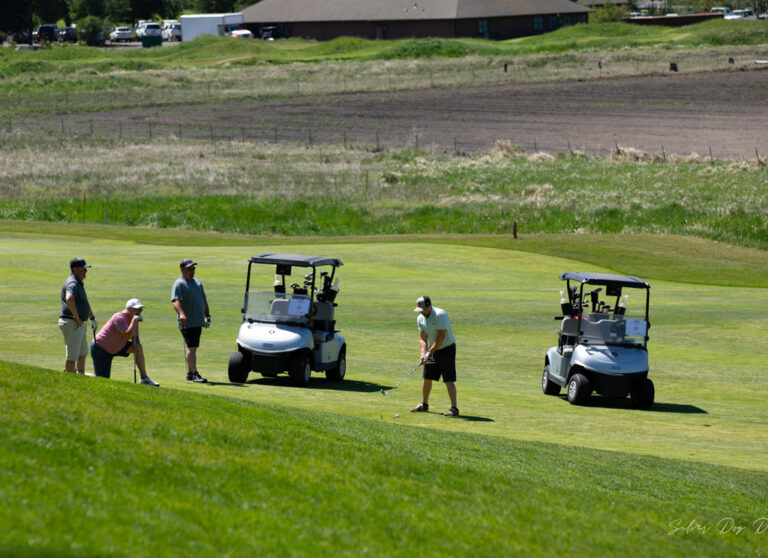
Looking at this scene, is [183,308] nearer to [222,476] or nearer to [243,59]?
[222,476]

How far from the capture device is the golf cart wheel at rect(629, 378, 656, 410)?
58.7 feet

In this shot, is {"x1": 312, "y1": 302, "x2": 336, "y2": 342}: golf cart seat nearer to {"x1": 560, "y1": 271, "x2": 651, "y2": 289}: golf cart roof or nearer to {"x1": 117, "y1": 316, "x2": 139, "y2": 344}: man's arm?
{"x1": 117, "y1": 316, "x2": 139, "y2": 344}: man's arm

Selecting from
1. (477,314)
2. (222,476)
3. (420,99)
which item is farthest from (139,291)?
(420,99)

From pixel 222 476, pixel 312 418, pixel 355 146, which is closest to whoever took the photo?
pixel 222 476

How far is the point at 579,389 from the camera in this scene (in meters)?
18.0

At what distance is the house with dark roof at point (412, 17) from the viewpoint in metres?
141

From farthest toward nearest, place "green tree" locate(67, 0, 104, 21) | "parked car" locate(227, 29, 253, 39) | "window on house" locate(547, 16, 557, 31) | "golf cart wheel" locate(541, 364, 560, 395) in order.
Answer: "green tree" locate(67, 0, 104, 21), "parked car" locate(227, 29, 253, 39), "window on house" locate(547, 16, 557, 31), "golf cart wheel" locate(541, 364, 560, 395)

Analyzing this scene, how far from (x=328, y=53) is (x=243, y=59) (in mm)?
11509

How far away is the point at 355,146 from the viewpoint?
228ft

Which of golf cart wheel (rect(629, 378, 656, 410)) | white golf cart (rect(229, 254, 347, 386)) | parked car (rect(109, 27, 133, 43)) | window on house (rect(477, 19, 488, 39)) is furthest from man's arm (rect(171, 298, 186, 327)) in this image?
parked car (rect(109, 27, 133, 43))

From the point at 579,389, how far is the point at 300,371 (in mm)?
4692

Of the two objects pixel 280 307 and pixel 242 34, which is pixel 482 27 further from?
pixel 280 307

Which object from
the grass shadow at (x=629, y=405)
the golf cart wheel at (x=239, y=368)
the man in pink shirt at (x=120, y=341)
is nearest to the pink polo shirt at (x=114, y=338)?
the man in pink shirt at (x=120, y=341)

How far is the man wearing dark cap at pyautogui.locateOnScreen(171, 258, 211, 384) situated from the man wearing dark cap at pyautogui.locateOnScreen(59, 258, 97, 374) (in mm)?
1716
